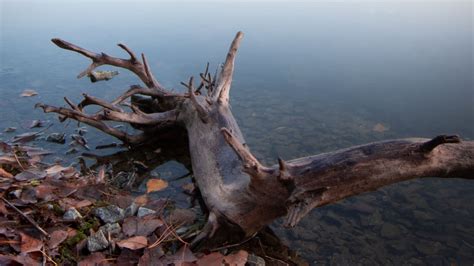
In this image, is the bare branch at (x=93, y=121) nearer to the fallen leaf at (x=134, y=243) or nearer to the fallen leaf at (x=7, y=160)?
the fallen leaf at (x=7, y=160)

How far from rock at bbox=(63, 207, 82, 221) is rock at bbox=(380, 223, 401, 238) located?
2.59 meters

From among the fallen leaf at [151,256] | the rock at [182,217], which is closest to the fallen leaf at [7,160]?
the rock at [182,217]

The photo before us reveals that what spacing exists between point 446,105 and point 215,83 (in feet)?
14.7

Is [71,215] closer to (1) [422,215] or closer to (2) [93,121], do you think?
(2) [93,121]

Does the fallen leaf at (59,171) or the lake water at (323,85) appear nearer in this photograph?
the fallen leaf at (59,171)

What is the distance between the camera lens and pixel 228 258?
2.84 meters

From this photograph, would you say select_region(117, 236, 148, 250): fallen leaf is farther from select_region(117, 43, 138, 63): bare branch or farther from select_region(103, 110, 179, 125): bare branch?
select_region(117, 43, 138, 63): bare branch

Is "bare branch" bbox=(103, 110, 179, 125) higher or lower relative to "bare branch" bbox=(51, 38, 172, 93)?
lower

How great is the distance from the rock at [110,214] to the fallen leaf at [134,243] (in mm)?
387

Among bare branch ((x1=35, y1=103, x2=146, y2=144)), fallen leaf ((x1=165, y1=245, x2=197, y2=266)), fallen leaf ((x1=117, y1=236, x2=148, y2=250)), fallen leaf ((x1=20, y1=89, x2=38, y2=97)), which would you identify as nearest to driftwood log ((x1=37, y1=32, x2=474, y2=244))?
fallen leaf ((x1=165, y1=245, x2=197, y2=266))

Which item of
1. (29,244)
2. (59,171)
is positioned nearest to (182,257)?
(29,244)

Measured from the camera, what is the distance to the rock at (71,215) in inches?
115

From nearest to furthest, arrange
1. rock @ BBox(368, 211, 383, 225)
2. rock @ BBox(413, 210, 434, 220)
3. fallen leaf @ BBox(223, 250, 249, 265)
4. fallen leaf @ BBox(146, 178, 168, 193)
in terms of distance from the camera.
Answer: fallen leaf @ BBox(223, 250, 249, 265)
rock @ BBox(368, 211, 383, 225)
rock @ BBox(413, 210, 434, 220)
fallen leaf @ BBox(146, 178, 168, 193)

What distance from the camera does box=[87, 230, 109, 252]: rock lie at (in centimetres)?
271
